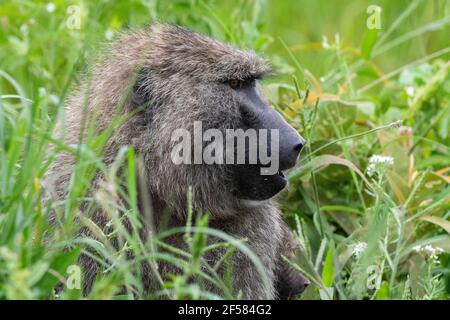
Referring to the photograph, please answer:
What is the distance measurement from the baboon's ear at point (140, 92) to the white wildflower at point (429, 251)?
1259 mm

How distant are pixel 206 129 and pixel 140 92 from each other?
1.01 ft

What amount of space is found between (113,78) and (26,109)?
2.34 ft

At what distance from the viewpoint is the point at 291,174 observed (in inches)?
173

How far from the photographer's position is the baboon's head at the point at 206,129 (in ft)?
12.2

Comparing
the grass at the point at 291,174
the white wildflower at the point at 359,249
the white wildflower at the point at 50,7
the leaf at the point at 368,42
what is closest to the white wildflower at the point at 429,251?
the grass at the point at 291,174

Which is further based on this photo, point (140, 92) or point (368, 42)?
point (368, 42)

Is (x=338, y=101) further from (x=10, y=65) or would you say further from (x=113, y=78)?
(x=10, y=65)

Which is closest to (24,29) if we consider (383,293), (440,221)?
(440,221)

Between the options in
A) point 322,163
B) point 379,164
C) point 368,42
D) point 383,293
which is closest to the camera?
point 383,293

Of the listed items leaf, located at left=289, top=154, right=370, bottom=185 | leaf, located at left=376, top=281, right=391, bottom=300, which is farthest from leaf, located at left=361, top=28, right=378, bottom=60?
leaf, located at left=376, top=281, right=391, bottom=300

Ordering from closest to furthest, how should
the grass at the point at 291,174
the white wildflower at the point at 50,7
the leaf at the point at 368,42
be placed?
the grass at the point at 291,174 → the leaf at the point at 368,42 → the white wildflower at the point at 50,7

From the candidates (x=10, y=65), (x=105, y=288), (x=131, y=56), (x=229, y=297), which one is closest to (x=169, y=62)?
(x=131, y=56)

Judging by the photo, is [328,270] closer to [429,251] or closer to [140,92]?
[429,251]

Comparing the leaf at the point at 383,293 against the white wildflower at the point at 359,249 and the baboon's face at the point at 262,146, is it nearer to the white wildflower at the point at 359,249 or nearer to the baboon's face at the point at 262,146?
the white wildflower at the point at 359,249
